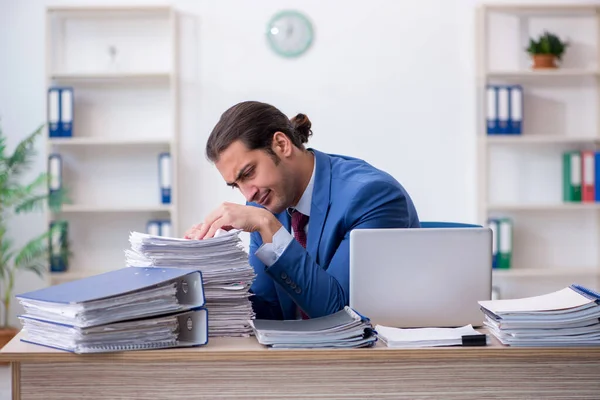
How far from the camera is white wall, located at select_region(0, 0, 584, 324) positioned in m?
4.78

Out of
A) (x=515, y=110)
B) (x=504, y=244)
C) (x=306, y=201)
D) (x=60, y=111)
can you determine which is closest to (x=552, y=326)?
(x=306, y=201)

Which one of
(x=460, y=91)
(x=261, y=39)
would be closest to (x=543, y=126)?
(x=460, y=91)

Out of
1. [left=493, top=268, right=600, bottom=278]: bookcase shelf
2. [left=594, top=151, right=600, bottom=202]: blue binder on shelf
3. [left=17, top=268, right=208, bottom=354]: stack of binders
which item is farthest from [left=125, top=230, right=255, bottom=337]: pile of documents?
[left=594, top=151, right=600, bottom=202]: blue binder on shelf

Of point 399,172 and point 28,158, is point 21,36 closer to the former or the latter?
point 28,158

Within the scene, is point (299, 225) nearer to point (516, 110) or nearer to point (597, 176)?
point (516, 110)

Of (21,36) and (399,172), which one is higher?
(21,36)

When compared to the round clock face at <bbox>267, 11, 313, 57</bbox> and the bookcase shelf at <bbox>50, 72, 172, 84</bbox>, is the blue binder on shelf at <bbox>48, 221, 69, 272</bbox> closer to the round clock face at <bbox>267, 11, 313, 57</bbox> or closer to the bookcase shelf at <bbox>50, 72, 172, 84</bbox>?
the bookcase shelf at <bbox>50, 72, 172, 84</bbox>

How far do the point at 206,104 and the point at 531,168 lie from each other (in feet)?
6.58

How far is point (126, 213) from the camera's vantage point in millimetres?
4801

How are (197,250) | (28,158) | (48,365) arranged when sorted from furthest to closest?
(28,158)
(197,250)
(48,365)

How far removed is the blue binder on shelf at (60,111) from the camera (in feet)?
15.0

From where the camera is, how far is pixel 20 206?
14.5ft

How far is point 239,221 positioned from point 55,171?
3.06m

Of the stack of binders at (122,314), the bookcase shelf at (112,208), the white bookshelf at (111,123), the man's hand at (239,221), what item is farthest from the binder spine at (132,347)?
the white bookshelf at (111,123)
